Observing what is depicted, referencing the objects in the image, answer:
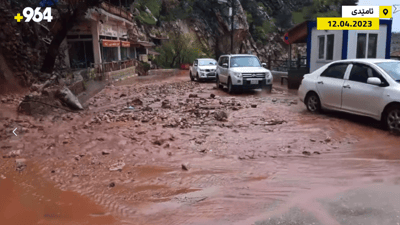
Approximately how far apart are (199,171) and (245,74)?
9792 mm

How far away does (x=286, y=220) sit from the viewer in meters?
3.54

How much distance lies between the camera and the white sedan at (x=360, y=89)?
270 inches

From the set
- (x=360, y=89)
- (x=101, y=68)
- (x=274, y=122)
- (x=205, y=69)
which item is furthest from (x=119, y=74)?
(x=360, y=89)

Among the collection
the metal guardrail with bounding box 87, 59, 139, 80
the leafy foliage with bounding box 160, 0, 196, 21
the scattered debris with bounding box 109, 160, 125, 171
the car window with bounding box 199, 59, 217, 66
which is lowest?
the scattered debris with bounding box 109, 160, 125, 171

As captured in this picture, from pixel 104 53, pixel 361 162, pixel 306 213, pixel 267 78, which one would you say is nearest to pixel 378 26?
pixel 267 78

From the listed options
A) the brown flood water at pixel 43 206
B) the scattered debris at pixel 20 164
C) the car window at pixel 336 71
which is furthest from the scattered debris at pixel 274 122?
the scattered debris at pixel 20 164

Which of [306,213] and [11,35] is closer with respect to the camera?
[306,213]

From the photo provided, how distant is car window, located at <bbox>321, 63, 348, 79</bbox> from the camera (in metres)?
8.26

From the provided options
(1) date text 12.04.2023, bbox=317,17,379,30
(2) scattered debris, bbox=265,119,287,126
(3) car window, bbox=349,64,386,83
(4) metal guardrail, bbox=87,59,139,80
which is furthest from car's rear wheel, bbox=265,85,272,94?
(4) metal guardrail, bbox=87,59,139,80

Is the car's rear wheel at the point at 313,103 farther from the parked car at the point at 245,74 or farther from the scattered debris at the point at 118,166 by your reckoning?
the scattered debris at the point at 118,166

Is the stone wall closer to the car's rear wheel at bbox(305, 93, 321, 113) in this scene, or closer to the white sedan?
the car's rear wheel at bbox(305, 93, 321, 113)

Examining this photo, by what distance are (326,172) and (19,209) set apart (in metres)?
4.15

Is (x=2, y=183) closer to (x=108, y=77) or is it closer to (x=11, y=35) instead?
(x=11, y=35)

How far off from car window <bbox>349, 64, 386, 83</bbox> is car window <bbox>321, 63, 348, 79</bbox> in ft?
0.99
